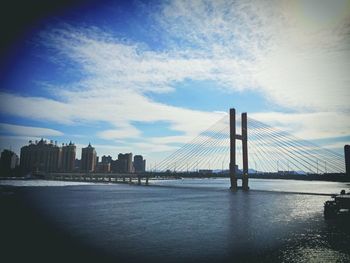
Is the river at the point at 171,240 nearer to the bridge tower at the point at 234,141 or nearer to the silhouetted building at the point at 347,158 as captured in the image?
the silhouetted building at the point at 347,158

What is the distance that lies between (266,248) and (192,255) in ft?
19.2

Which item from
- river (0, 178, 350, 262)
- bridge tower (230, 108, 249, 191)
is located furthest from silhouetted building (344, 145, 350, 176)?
river (0, 178, 350, 262)

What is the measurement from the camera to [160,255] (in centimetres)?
1738

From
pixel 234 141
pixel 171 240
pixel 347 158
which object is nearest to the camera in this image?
pixel 171 240

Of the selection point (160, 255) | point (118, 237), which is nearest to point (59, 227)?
point (118, 237)

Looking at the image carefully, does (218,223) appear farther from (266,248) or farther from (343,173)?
(343,173)

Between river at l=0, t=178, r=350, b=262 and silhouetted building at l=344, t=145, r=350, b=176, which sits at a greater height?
silhouetted building at l=344, t=145, r=350, b=176

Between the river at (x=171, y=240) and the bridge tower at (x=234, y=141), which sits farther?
the bridge tower at (x=234, y=141)

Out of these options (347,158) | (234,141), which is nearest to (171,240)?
(347,158)

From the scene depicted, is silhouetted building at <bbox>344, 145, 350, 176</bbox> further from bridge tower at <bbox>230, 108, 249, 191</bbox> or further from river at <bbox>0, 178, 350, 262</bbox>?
river at <bbox>0, 178, 350, 262</bbox>

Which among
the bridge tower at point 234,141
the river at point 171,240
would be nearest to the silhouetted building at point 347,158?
the bridge tower at point 234,141

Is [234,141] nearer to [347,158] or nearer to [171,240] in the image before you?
[347,158]

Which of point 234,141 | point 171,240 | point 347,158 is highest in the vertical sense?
point 234,141

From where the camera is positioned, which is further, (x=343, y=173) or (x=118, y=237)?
(x=343, y=173)
